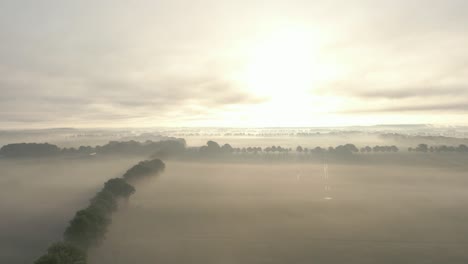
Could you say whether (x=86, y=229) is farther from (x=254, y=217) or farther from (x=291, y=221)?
(x=291, y=221)

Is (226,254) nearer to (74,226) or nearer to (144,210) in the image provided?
(74,226)

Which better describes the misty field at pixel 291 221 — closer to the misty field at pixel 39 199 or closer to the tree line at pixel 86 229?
the tree line at pixel 86 229

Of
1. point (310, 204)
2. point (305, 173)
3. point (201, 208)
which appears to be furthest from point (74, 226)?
point (305, 173)

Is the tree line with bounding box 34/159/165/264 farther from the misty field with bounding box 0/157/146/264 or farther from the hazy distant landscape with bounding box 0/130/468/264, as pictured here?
the misty field with bounding box 0/157/146/264

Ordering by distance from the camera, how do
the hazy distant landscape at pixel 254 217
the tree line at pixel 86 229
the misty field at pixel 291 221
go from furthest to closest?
the hazy distant landscape at pixel 254 217, the misty field at pixel 291 221, the tree line at pixel 86 229

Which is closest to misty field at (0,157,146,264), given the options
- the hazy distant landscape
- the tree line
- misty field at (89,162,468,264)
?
the hazy distant landscape

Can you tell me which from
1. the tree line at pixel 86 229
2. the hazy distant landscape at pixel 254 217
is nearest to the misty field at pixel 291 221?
the hazy distant landscape at pixel 254 217

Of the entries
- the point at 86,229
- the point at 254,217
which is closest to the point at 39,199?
the point at 86,229
